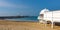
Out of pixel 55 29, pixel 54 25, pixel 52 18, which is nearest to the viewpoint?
pixel 55 29

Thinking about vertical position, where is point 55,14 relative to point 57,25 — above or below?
above

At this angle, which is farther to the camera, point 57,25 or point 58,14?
point 57,25

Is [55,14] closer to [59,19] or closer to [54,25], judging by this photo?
[59,19]

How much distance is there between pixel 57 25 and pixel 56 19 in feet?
10.2

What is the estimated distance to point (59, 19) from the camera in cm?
1992

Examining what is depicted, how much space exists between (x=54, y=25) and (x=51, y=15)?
69.8 inches

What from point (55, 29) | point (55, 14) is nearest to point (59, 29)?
point (55, 29)

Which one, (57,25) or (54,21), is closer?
(54,21)

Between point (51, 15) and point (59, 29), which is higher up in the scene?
point (51, 15)

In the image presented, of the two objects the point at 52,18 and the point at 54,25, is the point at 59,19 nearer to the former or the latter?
the point at 52,18

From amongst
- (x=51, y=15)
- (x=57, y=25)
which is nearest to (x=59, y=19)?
(x=51, y=15)

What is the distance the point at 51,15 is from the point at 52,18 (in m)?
0.67

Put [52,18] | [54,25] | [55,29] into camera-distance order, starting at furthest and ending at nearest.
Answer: [54,25] < [52,18] < [55,29]

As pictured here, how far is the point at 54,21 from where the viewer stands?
Result: 20.8 m
